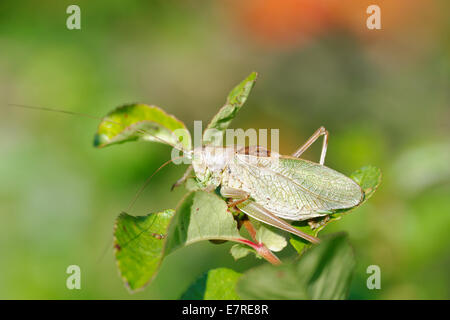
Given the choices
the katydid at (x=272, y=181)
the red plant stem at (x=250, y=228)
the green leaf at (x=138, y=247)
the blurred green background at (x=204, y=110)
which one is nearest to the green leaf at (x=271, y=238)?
the red plant stem at (x=250, y=228)

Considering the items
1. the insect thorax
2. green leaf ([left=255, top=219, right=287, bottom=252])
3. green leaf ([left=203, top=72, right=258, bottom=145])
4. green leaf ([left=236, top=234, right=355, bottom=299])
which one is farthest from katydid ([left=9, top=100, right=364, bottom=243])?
green leaf ([left=236, top=234, right=355, bottom=299])

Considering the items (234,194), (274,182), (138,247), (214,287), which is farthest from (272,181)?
(138,247)

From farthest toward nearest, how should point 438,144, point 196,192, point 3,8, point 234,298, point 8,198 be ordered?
point 3,8 < point 8,198 < point 438,144 < point 234,298 < point 196,192

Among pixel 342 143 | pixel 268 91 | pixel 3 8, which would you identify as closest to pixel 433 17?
pixel 268 91

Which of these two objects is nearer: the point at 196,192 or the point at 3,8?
the point at 196,192

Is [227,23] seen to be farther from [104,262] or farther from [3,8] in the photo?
[104,262]

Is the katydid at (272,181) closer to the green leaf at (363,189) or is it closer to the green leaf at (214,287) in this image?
the green leaf at (363,189)

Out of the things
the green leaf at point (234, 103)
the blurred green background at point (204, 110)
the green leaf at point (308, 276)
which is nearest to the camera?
the green leaf at point (308, 276)

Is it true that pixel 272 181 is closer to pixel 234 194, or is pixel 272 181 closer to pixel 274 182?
pixel 274 182
